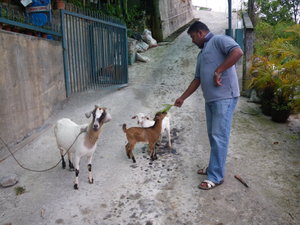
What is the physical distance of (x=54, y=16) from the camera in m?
6.38

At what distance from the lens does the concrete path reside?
323 centimetres

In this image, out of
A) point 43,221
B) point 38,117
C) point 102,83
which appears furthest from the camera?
point 102,83

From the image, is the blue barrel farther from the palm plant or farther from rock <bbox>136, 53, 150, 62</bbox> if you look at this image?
rock <bbox>136, 53, 150, 62</bbox>

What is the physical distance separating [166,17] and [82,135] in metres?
13.0

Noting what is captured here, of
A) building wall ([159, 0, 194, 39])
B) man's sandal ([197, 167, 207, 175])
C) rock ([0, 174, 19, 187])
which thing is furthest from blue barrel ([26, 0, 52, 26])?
building wall ([159, 0, 194, 39])

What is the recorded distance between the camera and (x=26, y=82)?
5051mm

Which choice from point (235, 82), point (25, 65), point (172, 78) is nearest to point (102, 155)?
point (25, 65)

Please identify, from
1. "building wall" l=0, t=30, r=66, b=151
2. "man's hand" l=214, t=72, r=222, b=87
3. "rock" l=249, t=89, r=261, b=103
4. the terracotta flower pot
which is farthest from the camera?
"rock" l=249, t=89, r=261, b=103

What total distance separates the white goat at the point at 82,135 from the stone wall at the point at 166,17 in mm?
11681

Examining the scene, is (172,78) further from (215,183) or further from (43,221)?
(43,221)

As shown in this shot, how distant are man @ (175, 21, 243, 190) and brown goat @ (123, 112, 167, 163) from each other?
1.10 meters

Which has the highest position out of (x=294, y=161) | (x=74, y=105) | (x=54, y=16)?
(x=54, y=16)

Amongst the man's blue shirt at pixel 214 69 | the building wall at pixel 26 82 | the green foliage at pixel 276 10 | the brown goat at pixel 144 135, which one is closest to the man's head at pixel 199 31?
the man's blue shirt at pixel 214 69

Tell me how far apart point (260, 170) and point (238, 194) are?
0.83m
